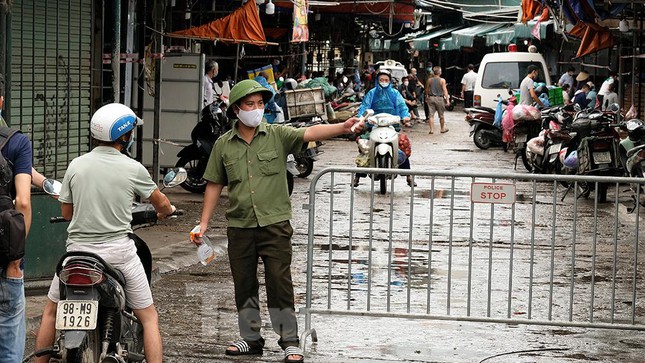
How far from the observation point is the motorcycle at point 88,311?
18.0 ft

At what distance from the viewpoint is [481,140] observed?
977 inches

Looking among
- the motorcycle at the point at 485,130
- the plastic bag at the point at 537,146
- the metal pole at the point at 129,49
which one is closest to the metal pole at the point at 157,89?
the metal pole at the point at 129,49

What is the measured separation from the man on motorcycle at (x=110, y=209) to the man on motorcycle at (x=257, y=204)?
1.02 metres

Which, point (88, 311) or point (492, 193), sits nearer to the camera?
point (88, 311)

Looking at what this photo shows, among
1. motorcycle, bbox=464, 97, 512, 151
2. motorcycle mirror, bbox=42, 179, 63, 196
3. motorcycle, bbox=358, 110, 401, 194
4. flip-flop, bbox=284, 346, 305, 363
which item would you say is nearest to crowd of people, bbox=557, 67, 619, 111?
motorcycle, bbox=464, 97, 512, 151

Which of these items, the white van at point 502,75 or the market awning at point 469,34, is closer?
the white van at point 502,75

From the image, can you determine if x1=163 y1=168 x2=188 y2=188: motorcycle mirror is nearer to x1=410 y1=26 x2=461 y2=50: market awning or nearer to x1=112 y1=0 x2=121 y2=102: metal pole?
x1=112 y1=0 x2=121 y2=102: metal pole

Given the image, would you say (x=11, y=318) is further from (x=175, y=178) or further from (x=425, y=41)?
(x=425, y=41)

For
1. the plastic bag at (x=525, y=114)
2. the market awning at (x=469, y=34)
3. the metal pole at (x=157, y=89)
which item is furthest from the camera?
the market awning at (x=469, y=34)

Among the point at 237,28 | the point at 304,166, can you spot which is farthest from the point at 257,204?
the point at 304,166

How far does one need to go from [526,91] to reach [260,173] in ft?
59.2

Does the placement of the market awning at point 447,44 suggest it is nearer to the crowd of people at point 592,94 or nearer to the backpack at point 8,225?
the crowd of people at point 592,94

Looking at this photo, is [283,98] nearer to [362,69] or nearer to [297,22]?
[297,22]

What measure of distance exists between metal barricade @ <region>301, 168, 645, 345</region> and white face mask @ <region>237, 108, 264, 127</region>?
63 cm
